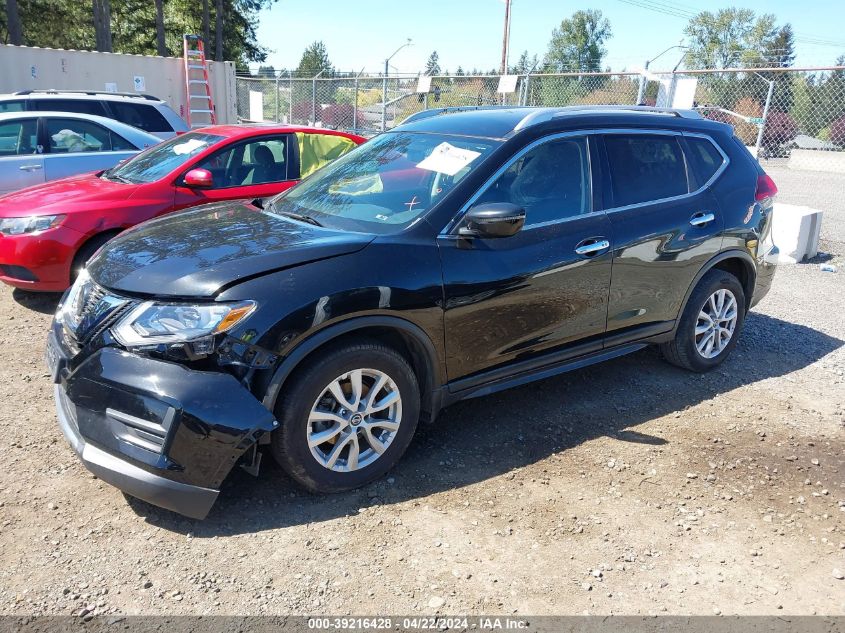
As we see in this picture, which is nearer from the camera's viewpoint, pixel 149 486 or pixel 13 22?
pixel 149 486

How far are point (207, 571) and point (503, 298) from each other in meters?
1.93

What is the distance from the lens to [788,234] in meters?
8.29

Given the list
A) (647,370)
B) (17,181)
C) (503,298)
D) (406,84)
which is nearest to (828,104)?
(406,84)

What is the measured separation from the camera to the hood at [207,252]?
9.68ft

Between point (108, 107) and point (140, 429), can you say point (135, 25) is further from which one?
point (140, 429)

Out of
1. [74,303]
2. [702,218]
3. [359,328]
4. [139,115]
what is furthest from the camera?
[139,115]

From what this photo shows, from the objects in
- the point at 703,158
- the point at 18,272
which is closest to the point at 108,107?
the point at 18,272

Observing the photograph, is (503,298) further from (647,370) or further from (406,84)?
(406,84)

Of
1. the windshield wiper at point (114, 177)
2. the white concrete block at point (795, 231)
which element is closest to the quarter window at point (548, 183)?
the windshield wiper at point (114, 177)

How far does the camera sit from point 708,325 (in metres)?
4.88

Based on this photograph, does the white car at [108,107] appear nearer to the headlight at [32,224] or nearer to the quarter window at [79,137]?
the quarter window at [79,137]

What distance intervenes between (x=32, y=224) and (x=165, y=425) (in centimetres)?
367

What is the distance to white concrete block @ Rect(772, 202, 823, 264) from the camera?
8.19 meters

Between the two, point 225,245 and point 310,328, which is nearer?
point 310,328
